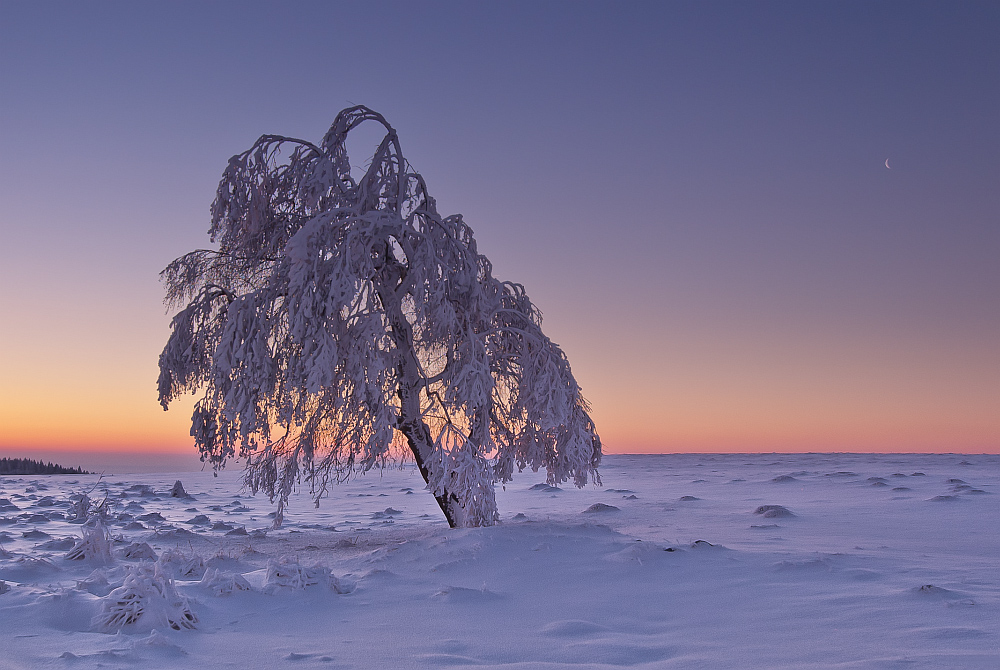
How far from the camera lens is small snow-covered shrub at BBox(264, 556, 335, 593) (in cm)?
627

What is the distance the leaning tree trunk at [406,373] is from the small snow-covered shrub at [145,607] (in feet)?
18.5

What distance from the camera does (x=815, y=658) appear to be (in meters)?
4.16

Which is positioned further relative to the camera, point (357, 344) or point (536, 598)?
point (357, 344)

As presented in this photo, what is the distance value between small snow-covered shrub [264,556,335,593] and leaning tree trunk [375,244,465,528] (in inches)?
169

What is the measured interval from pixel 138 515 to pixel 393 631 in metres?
11.3

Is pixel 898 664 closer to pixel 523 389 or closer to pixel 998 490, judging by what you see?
pixel 523 389

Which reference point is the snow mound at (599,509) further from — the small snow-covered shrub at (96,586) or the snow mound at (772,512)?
the small snow-covered shrub at (96,586)

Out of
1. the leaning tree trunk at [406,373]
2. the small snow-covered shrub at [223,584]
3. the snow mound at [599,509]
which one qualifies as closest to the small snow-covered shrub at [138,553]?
the small snow-covered shrub at [223,584]

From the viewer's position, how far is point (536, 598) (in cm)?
618

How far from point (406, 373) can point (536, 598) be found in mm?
5368

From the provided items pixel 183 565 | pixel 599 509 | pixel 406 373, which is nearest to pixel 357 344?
pixel 406 373

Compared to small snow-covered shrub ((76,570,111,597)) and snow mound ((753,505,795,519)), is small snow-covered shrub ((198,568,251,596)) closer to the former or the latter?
small snow-covered shrub ((76,570,111,597))

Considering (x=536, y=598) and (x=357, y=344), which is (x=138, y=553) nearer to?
(x=357, y=344)

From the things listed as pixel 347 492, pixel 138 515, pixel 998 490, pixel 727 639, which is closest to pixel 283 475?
pixel 138 515
